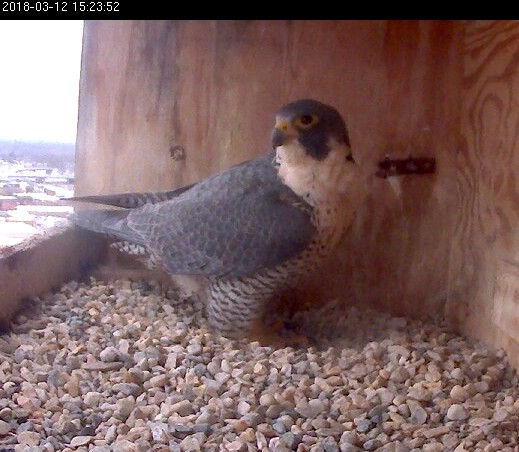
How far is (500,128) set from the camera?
7.27 feet

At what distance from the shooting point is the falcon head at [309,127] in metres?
2.22

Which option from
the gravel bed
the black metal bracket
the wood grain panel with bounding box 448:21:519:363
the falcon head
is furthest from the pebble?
the black metal bracket

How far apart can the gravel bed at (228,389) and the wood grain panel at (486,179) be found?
0.55 feet

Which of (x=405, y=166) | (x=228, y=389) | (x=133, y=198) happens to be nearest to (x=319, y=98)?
(x=405, y=166)

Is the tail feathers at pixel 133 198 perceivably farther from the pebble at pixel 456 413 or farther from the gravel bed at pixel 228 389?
the pebble at pixel 456 413

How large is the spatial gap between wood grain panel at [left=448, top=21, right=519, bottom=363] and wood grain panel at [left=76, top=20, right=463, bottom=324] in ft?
0.29

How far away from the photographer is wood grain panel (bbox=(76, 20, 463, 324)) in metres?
2.60

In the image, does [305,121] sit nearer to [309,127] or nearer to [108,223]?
[309,127]

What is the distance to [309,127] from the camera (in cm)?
224

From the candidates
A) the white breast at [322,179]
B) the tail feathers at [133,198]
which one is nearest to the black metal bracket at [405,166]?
the white breast at [322,179]

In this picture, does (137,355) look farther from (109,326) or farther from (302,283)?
(302,283)

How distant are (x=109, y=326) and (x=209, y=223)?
1.66 feet

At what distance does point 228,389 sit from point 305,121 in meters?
0.96
